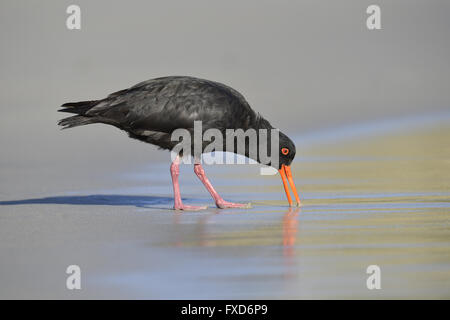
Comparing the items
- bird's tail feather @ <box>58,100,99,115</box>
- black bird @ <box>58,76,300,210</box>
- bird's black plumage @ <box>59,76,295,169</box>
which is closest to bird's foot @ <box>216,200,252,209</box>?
black bird @ <box>58,76,300,210</box>

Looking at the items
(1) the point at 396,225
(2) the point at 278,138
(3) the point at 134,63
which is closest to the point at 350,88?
(3) the point at 134,63

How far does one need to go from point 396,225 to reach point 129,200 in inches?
143

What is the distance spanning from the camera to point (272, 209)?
1161 centimetres

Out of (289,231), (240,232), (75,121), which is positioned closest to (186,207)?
(75,121)

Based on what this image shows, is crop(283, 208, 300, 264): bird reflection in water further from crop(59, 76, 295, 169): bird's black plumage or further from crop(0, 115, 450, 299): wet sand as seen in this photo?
crop(59, 76, 295, 169): bird's black plumage

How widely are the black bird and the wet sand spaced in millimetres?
670

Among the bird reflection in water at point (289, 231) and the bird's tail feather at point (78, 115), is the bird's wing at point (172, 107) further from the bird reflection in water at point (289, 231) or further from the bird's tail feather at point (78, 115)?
the bird reflection in water at point (289, 231)

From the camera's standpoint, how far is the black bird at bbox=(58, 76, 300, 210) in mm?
12148

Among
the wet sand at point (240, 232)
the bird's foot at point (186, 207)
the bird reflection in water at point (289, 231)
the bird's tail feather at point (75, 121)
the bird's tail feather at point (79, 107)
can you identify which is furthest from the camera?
the bird's tail feather at point (79, 107)

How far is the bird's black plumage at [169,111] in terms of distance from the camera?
39.9ft

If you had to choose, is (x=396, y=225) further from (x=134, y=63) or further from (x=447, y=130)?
(x=134, y=63)

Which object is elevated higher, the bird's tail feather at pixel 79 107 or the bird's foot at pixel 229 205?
the bird's tail feather at pixel 79 107

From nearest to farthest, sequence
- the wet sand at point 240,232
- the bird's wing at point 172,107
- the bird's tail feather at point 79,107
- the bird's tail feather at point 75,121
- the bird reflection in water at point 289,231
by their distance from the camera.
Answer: the wet sand at point 240,232 → the bird reflection in water at point 289,231 → the bird's wing at point 172,107 → the bird's tail feather at point 75,121 → the bird's tail feather at point 79,107

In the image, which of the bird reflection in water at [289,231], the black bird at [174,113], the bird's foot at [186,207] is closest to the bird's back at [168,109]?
the black bird at [174,113]
